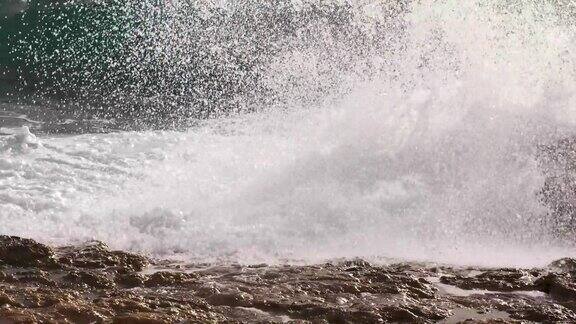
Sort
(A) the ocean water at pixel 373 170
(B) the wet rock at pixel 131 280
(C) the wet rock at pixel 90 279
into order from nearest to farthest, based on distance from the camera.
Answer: (C) the wet rock at pixel 90 279
(B) the wet rock at pixel 131 280
(A) the ocean water at pixel 373 170

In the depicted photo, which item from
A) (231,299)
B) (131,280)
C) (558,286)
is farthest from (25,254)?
(558,286)

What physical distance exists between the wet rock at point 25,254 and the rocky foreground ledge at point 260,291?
0.01 m

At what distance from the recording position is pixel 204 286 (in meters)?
8.35

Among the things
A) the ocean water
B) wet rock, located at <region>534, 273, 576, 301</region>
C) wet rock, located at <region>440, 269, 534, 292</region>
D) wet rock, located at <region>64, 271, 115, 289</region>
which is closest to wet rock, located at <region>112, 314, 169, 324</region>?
wet rock, located at <region>64, 271, 115, 289</region>

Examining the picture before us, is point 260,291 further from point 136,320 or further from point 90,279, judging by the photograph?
point 90,279

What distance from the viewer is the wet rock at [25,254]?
8875 millimetres

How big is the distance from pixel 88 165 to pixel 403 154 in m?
9.59

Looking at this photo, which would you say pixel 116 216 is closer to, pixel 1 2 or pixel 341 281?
pixel 341 281

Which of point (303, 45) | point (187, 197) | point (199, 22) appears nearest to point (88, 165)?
point (187, 197)

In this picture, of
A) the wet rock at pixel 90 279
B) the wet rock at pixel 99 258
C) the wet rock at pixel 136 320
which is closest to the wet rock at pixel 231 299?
the wet rock at pixel 136 320

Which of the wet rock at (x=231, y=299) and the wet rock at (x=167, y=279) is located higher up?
the wet rock at (x=167, y=279)

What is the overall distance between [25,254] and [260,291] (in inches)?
151

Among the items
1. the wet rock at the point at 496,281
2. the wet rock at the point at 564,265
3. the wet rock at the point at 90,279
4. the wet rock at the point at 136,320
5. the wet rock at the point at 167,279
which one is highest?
the wet rock at the point at 564,265

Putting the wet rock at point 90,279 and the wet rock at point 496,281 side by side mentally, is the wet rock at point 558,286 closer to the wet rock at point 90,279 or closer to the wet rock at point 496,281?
the wet rock at point 496,281
